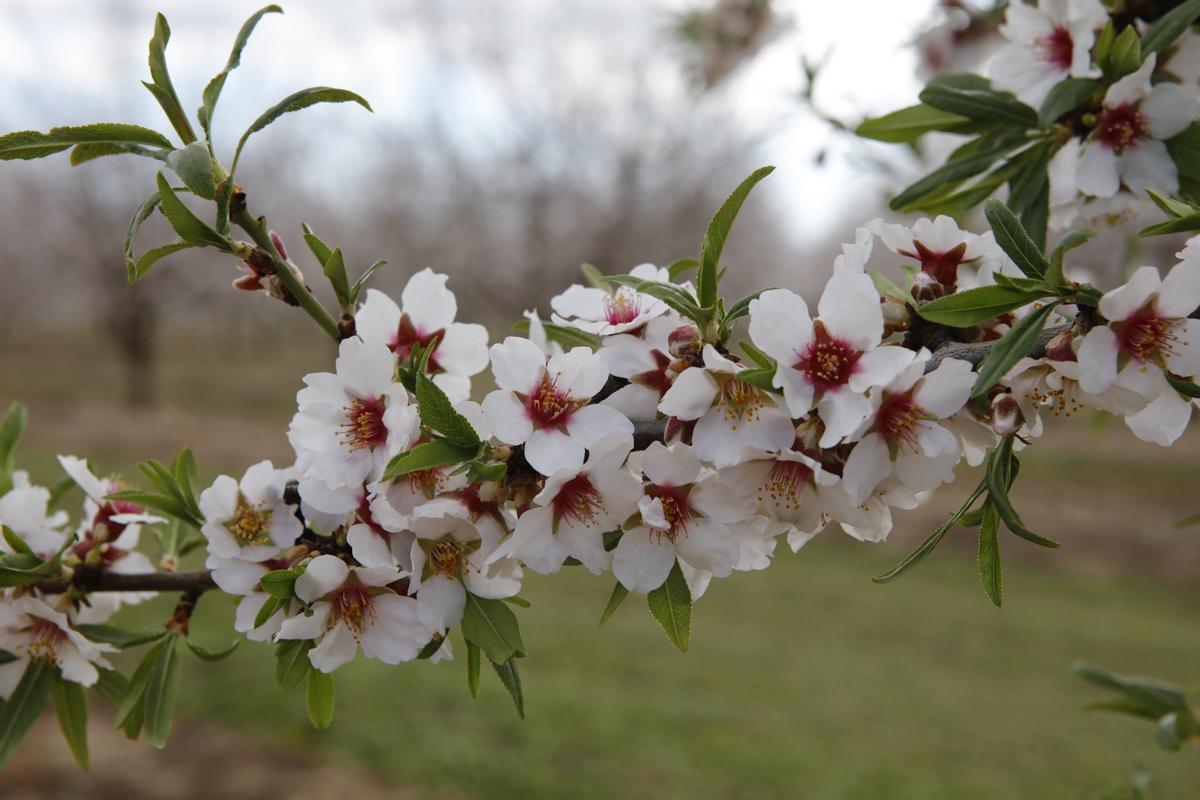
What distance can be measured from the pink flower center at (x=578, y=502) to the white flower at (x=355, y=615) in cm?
19

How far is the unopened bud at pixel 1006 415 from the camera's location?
0.84 metres

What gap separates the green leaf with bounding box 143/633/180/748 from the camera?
112cm

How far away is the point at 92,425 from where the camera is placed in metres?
14.9

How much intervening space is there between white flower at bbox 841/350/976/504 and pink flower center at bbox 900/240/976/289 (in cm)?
23

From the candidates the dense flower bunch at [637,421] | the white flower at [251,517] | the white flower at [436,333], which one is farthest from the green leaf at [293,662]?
the white flower at [436,333]

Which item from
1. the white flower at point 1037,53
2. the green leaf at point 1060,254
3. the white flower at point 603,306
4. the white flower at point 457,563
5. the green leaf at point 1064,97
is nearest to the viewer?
the green leaf at point 1060,254

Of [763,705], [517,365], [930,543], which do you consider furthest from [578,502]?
[763,705]

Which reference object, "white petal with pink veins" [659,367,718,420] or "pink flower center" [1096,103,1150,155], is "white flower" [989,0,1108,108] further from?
"white petal with pink veins" [659,367,718,420]

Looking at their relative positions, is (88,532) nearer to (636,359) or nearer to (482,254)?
(636,359)

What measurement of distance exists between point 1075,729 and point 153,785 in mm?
5755

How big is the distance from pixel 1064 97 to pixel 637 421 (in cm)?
75

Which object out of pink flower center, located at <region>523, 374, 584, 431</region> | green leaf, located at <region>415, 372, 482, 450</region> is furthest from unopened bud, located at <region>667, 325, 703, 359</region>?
green leaf, located at <region>415, 372, 482, 450</region>

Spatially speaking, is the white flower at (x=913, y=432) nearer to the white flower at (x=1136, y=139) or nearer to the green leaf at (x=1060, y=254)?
the green leaf at (x=1060, y=254)

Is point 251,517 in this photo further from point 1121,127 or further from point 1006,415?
point 1121,127
